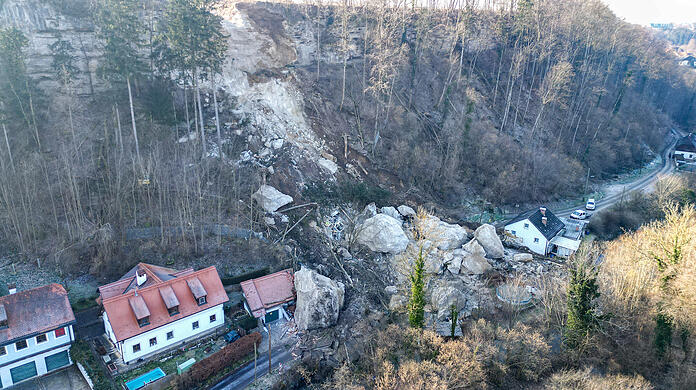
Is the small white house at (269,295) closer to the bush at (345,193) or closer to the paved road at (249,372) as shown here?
the paved road at (249,372)

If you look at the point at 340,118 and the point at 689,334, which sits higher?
the point at 340,118

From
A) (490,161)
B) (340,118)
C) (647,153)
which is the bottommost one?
(647,153)

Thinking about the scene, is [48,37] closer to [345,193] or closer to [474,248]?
Result: [345,193]

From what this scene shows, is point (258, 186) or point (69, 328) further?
point (258, 186)

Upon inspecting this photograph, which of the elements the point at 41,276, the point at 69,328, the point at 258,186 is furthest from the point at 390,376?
the point at 41,276

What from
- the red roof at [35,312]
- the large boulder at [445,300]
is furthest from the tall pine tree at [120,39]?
the large boulder at [445,300]

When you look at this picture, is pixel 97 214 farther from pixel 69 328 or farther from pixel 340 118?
pixel 340 118
